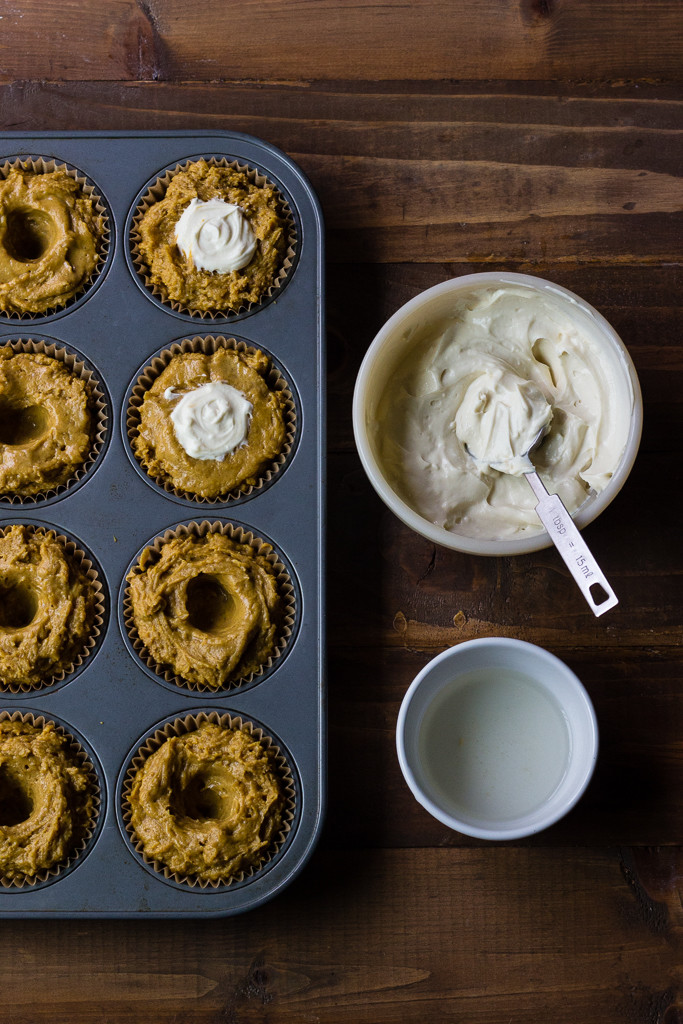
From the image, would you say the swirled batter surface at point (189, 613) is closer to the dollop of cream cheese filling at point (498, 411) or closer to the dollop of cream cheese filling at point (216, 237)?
the dollop of cream cheese filling at point (498, 411)

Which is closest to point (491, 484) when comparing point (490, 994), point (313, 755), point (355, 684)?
point (355, 684)

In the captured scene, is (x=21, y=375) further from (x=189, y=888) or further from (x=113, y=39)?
(x=189, y=888)

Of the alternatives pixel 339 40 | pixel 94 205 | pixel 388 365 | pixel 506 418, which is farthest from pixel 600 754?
pixel 339 40

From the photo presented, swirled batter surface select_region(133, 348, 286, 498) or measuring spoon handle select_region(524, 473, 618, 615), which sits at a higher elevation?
swirled batter surface select_region(133, 348, 286, 498)

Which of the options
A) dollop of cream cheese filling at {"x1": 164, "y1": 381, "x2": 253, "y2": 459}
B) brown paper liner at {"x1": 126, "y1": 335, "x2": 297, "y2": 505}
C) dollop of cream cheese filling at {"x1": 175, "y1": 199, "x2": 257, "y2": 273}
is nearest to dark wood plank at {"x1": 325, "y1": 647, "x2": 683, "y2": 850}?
brown paper liner at {"x1": 126, "y1": 335, "x2": 297, "y2": 505}

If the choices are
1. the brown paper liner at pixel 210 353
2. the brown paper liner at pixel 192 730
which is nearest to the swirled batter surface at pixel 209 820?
the brown paper liner at pixel 192 730

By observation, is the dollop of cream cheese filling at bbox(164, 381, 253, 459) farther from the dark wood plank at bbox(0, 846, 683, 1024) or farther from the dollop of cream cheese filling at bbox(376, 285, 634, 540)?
the dark wood plank at bbox(0, 846, 683, 1024)
